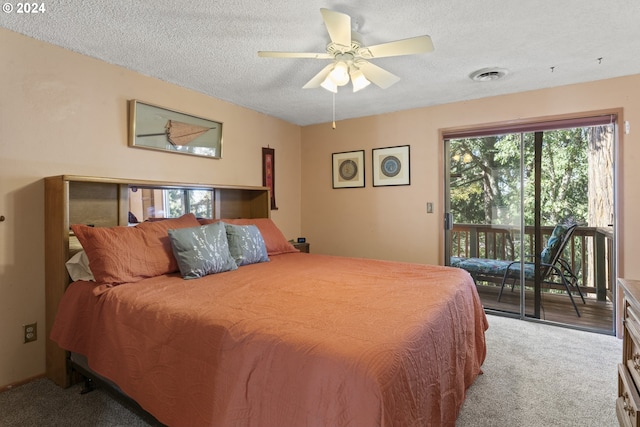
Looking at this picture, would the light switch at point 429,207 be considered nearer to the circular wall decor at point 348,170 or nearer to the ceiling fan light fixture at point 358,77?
the circular wall decor at point 348,170

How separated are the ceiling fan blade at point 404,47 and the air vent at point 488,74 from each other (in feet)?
3.84

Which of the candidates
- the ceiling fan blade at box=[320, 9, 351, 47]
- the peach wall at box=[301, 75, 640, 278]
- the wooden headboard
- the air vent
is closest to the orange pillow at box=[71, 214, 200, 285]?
the wooden headboard

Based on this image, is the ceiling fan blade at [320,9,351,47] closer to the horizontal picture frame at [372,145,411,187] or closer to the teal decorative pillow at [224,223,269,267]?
the teal decorative pillow at [224,223,269,267]

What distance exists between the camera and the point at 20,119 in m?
2.03

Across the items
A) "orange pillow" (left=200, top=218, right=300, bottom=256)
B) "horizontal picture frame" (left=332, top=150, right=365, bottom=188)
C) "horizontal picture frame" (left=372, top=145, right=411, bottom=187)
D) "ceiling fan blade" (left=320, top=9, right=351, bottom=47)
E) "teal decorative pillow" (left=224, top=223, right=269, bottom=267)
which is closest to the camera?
"ceiling fan blade" (left=320, top=9, right=351, bottom=47)

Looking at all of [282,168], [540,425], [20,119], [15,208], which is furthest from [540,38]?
→ [15,208]

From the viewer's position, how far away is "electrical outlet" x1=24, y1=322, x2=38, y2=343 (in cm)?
207

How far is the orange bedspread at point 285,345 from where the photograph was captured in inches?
37.9

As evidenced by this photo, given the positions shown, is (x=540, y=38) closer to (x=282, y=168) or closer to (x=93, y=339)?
(x=282, y=168)

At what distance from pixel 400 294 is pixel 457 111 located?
8.50 feet

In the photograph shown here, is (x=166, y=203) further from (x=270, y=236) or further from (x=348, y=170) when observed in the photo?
(x=348, y=170)

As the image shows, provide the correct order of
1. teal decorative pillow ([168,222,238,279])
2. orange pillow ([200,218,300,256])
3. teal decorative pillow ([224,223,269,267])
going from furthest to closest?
orange pillow ([200,218,300,256]) → teal decorative pillow ([224,223,269,267]) → teal decorative pillow ([168,222,238,279])

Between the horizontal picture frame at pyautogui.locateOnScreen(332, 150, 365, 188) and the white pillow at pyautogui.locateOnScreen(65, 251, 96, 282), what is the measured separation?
114 inches

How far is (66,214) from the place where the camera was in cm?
199
